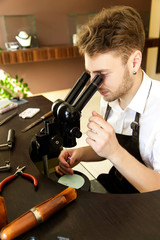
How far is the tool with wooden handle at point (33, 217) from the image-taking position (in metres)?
0.51

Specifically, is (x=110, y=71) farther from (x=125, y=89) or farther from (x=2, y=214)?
(x=2, y=214)

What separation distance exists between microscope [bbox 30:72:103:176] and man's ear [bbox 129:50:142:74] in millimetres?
225

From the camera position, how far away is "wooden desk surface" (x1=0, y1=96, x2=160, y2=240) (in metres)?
0.54

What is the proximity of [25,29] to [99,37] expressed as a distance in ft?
9.64

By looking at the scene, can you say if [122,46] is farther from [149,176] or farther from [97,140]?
[149,176]

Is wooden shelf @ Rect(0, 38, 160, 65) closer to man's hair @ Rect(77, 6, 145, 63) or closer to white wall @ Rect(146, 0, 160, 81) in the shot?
white wall @ Rect(146, 0, 160, 81)

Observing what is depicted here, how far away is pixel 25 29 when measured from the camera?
3.42m

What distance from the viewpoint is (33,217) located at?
54cm

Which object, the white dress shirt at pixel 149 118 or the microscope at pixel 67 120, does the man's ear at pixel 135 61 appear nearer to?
the white dress shirt at pixel 149 118

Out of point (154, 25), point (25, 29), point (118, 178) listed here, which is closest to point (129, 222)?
point (118, 178)

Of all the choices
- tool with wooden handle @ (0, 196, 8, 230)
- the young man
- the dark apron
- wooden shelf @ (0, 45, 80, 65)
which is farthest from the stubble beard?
wooden shelf @ (0, 45, 80, 65)

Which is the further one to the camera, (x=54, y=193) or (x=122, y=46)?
(x=122, y=46)

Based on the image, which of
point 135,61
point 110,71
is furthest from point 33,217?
point 135,61

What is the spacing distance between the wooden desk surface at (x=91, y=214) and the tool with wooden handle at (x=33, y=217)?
3cm
